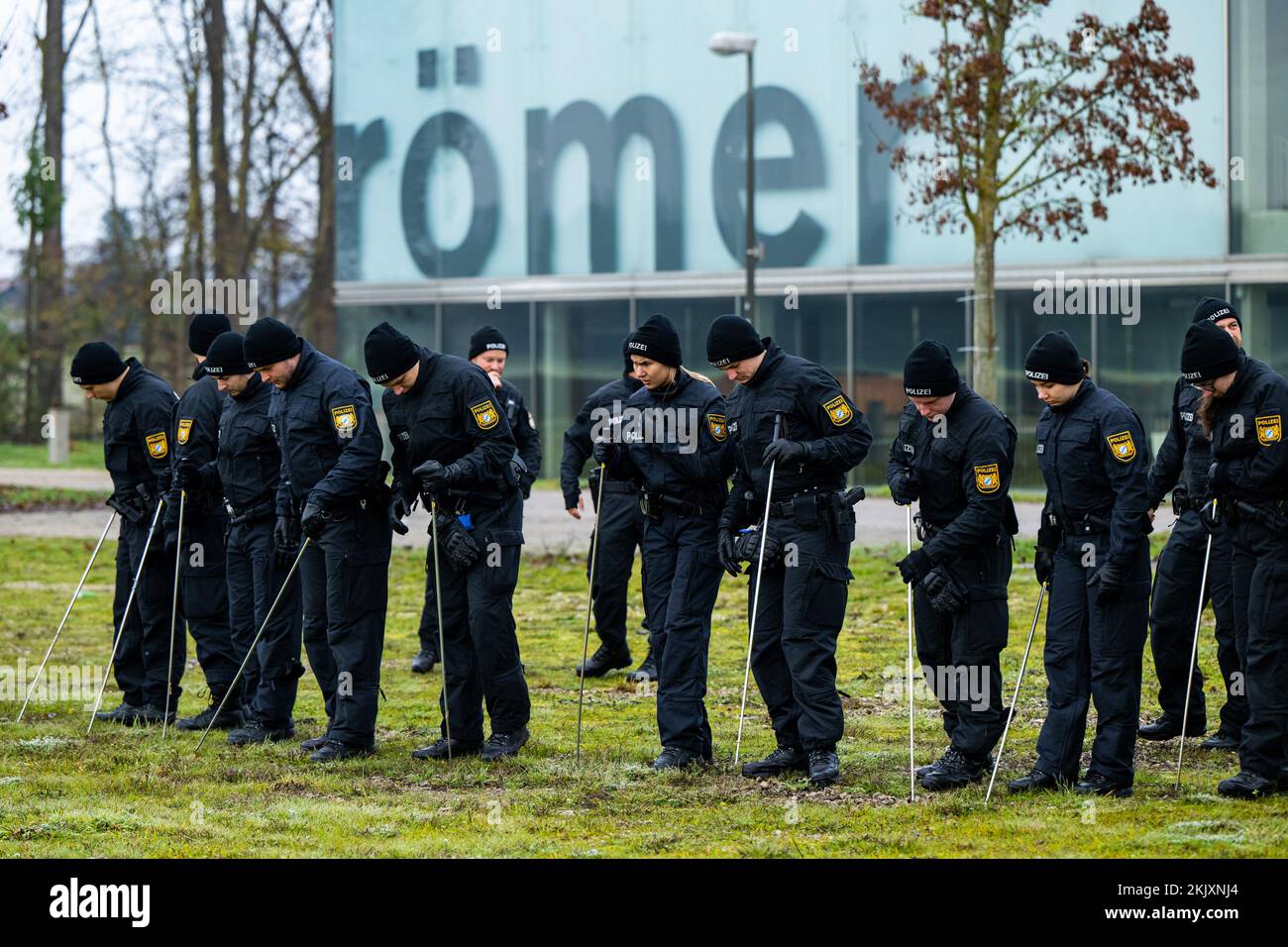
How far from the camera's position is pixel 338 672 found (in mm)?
8523

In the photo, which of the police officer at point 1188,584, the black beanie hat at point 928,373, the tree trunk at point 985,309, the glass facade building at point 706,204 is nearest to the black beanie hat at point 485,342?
the black beanie hat at point 928,373

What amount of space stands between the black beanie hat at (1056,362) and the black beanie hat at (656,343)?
5.75 feet

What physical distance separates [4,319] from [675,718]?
39.5 m

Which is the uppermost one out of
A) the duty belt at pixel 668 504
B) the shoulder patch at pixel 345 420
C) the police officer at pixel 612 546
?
the shoulder patch at pixel 345 420

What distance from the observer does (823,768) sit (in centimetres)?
758

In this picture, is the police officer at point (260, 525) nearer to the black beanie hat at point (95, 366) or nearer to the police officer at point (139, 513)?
the police officer at point (139, 513)

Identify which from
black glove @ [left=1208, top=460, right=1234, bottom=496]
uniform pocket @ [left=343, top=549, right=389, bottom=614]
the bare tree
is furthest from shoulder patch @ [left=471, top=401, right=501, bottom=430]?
the bare tree

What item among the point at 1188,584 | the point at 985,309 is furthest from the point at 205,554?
the point at 985,309

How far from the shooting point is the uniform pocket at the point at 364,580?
844 centimetres

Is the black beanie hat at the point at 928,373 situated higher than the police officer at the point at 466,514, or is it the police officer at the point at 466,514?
the black beanie hat at the point at 928,373

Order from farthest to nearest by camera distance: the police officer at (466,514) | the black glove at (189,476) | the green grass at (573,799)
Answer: the black glove at (189,476), the police officer at (466,514), the green grass at (573,799)

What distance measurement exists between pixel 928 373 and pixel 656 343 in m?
1.39

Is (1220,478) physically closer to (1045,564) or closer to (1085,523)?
(1085,523)

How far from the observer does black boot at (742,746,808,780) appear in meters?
7.82
